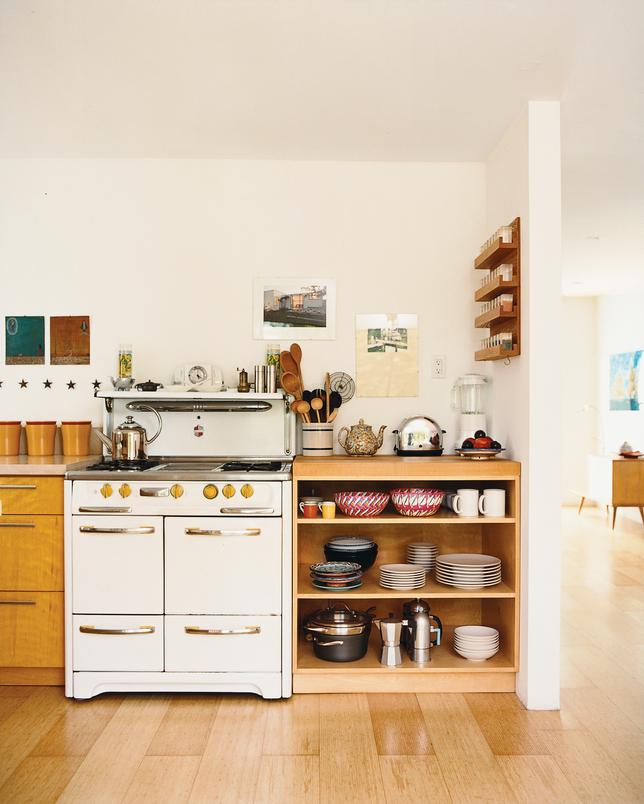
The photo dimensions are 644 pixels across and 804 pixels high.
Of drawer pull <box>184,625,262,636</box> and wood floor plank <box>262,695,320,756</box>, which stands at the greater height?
drawer pull <box>184,625,262,636</box>

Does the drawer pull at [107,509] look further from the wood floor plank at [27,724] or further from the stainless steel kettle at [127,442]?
the wood floor plank at [27,724]

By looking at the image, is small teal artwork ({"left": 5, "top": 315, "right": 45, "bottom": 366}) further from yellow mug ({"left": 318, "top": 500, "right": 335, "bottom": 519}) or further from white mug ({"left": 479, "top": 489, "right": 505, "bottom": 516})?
white mug ({"left": 479, "top": 489, "right": 505, "bottom": 516})

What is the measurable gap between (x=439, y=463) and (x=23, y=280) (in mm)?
2338

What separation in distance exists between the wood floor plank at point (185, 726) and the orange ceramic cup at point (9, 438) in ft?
4.93

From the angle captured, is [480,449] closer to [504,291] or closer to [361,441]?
[361,441]

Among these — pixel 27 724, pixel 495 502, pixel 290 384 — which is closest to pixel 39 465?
pixel 27 724

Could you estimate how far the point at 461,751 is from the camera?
8.85ft

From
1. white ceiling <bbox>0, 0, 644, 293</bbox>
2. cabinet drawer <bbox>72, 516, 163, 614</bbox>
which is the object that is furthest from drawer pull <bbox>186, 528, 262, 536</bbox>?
white ceiling <bbox>0, 0, 644, 293</bbox>

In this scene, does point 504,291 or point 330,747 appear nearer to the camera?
point 330,747

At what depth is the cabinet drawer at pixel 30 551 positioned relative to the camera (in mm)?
3240

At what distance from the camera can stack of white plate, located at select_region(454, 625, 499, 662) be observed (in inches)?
132

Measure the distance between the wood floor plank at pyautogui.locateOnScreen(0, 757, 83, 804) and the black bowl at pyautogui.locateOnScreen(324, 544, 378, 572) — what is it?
137 cm

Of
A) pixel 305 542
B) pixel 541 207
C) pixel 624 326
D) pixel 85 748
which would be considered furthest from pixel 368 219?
pixel 624 326

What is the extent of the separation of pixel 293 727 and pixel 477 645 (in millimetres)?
949
